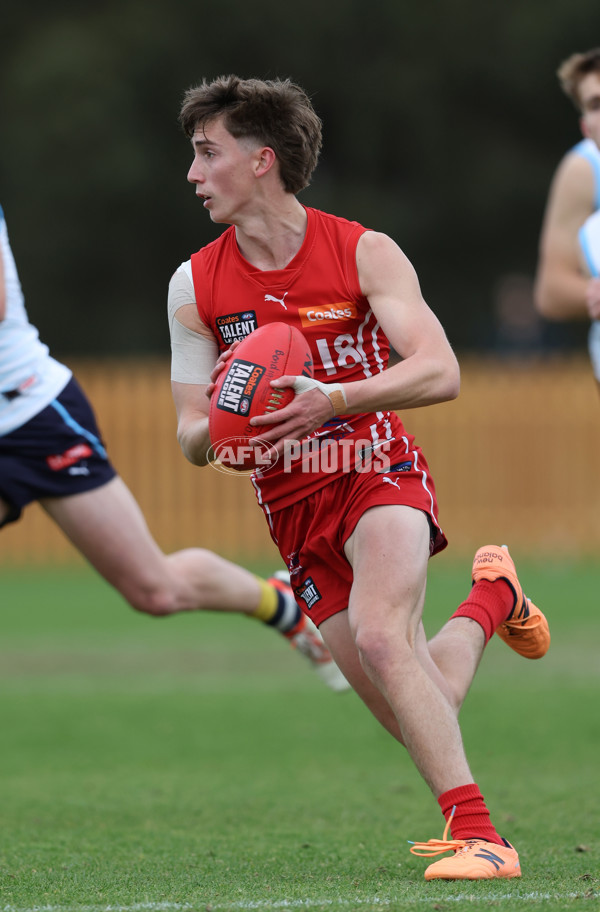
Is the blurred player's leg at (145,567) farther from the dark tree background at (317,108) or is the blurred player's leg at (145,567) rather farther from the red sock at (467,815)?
the dark tree background at (317,108)

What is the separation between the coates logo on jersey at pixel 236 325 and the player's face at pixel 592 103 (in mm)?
1974

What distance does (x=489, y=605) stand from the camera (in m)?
4.94

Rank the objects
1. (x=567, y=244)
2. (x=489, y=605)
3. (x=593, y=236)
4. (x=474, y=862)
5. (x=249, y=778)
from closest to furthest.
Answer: (x=474, y=862) < (x=489, y=605) < (x=593, y=236) < (x=567, y=244) < (x=249, y=778)

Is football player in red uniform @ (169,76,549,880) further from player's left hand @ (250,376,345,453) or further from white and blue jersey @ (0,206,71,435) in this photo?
white and blue jersey @ (0,206,71,435)

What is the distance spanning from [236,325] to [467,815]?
5.70 ft

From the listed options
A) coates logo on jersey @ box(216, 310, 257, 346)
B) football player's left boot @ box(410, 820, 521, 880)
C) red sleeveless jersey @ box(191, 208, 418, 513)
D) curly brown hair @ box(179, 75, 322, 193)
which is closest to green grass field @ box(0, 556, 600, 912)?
football player's left boot @ box(410, 820, 521, 880)

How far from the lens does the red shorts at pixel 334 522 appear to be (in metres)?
4.46

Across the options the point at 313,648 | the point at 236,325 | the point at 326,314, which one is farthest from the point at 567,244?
the point at 313,648

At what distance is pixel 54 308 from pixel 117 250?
163 centimetres

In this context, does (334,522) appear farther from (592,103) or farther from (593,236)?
(592,103)

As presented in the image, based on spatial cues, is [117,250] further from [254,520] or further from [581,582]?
[581,582]

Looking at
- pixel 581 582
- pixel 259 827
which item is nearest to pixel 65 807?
pixel 259 827

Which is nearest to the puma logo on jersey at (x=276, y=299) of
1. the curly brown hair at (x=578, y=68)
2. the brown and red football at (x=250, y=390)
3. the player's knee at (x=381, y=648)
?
the brown and red football at (x=250, y=390)

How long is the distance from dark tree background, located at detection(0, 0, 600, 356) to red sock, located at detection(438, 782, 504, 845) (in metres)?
21.1
